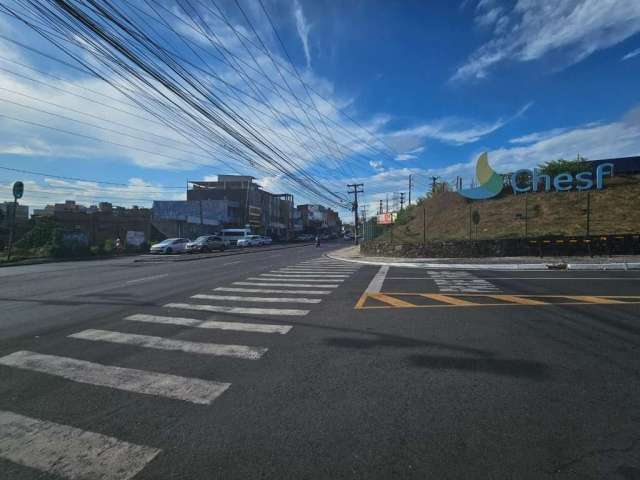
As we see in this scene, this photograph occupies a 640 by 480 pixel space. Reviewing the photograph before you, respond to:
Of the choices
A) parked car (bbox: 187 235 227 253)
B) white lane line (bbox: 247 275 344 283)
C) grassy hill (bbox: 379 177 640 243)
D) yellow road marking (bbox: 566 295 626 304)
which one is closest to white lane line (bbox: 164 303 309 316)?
white lane line (bbox: 247 275 344 283)

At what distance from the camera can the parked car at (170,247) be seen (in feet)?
99.8

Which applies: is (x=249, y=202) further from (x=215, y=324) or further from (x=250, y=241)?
(x=215, y=324)

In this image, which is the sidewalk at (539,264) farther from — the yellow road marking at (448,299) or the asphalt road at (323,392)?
the asphalt road at (323,392)

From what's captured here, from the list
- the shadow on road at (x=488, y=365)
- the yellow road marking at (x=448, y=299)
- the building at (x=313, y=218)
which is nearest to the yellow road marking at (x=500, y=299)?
the yellow road marking at (x=448, y=299)

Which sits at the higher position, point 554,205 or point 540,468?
point 554,205

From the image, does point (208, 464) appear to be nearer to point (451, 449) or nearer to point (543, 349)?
point (451, 449)

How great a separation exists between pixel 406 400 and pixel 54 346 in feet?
17.6

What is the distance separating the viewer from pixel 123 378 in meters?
4.20

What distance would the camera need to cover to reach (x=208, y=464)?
104 inches

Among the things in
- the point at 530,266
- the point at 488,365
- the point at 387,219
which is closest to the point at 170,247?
the point at 530,266

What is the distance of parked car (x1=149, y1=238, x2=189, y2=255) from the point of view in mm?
30422

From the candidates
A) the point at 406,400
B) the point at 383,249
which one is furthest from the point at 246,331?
the point at 383,249

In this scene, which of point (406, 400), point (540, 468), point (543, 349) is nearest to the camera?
point (540, 468)

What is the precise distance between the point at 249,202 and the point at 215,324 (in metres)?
59.0
